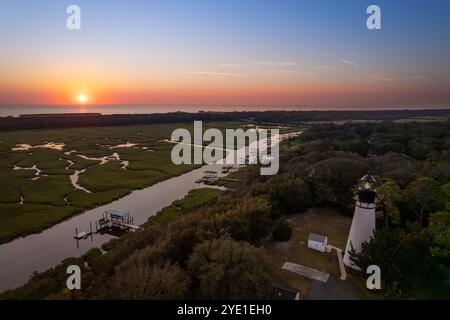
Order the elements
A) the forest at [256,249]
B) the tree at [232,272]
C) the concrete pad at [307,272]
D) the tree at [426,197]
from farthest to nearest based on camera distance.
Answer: the tree at [426,197] → the concrete pad at [307,272] → the forest at [256,249] → the tree at [232,272]

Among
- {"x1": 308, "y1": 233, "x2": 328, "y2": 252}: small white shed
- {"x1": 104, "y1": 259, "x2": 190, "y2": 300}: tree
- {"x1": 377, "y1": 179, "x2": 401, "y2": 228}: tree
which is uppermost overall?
{"x1": 377, "y1": 179, "x2": 401, "y2": 228}: tree

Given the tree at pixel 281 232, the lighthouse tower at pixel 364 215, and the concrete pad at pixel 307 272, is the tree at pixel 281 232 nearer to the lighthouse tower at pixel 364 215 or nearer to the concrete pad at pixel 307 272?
the concrete pad at pixel 307 272

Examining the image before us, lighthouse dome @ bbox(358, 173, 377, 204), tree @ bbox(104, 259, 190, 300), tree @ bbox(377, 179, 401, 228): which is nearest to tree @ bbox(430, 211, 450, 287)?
tree @ bbox(377, 179, 401, 228)

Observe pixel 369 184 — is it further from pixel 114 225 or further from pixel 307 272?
pixel 114 225

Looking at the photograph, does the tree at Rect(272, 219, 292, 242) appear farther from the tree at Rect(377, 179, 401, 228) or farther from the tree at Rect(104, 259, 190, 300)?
the tree at Rect(104, 259, 190, 300)

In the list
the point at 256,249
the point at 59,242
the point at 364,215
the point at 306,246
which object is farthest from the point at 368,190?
the point at 59,242

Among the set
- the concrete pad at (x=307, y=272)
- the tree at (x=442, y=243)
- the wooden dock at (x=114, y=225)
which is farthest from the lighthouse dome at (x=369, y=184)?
the wooden dock at (x=114, y=225)

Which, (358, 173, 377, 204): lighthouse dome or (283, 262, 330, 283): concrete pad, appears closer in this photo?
(358, 173, 377, 204): lighthouse dome
